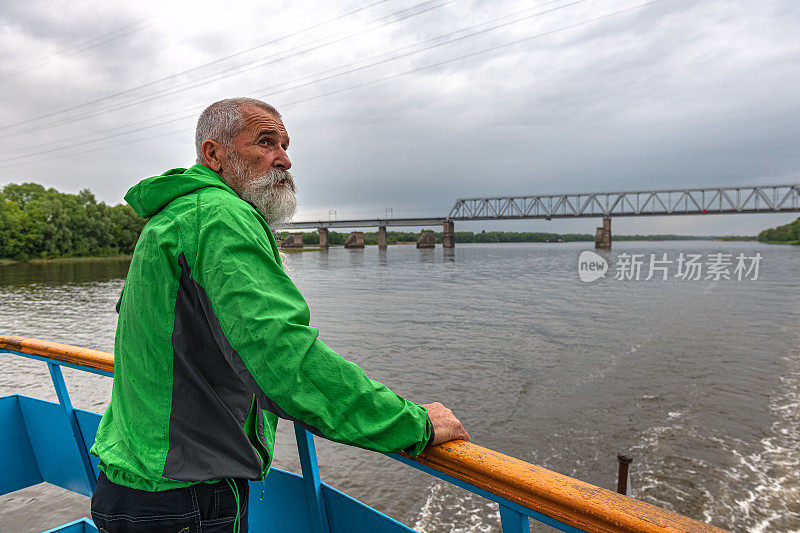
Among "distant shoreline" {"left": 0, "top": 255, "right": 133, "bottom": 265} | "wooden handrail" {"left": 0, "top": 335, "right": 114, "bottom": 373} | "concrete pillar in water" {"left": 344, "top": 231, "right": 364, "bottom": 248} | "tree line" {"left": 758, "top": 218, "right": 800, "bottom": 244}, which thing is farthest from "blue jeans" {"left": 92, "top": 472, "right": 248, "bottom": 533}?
"tree line" {"left": 758, "top": 218, "right": 800, "bottom": 244}

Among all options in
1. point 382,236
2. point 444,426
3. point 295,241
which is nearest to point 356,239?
point 382,236

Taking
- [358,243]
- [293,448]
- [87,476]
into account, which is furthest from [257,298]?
[358,243]

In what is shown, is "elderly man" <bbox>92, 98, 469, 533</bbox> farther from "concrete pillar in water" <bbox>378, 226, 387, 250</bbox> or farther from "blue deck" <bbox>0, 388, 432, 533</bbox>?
"concrete pillar in water" <bbox>378, 226, 387, 250</bbox>

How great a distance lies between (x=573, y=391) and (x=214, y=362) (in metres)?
9.61

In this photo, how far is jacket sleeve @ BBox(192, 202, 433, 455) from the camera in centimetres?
101

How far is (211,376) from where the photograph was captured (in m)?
1.23

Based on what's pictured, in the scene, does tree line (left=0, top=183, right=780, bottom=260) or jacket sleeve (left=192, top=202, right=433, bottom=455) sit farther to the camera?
tree line (left=0, top=183, right=780, bottom=260)

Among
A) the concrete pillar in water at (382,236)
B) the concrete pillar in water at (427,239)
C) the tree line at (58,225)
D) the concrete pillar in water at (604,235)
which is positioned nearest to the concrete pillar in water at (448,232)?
the concrete pillar in water at (427,239)

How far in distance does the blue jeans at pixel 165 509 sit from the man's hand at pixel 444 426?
595 mm

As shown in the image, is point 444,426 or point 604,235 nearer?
point 444,426

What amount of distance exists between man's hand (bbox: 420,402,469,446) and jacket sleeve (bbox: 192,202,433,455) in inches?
11.2

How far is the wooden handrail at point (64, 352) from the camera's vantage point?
2406 millimetres

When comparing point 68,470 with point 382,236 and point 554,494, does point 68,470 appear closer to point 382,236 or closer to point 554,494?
point 554,494

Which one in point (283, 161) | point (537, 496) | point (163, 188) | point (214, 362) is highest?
→ point (283, 161)
